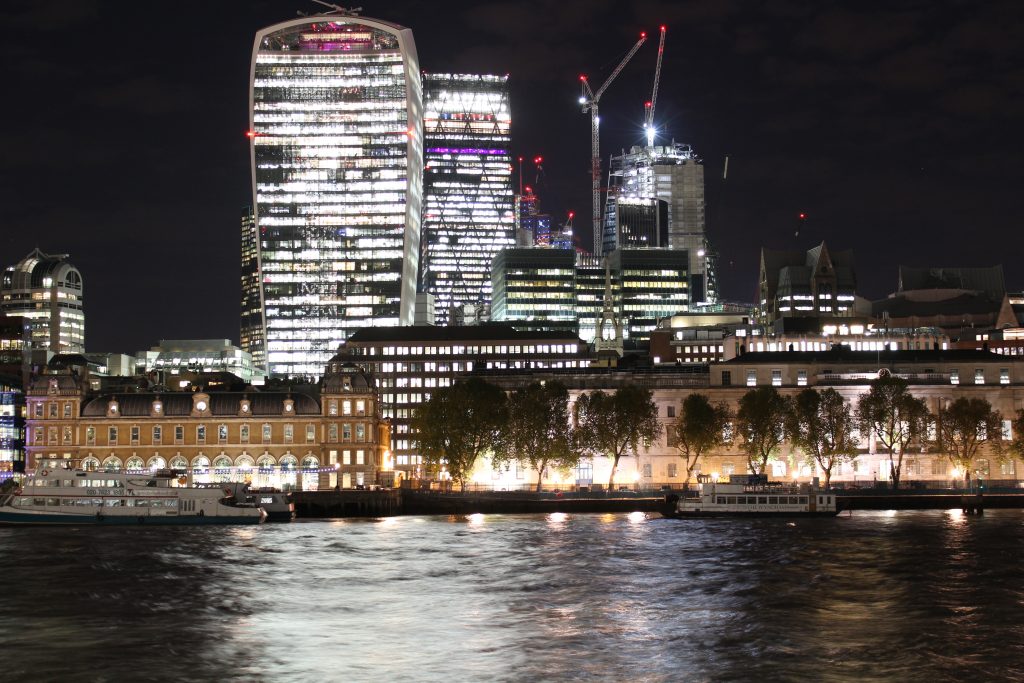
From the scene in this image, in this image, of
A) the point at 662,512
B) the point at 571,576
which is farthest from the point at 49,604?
the point at 662,512

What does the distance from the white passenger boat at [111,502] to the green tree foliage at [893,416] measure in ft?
261

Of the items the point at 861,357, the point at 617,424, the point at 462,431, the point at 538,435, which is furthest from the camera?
the point at 861,357

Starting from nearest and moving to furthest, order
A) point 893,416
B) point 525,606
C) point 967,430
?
point 525,606 < point 967,430 < point 893,416

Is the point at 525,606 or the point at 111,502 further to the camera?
the point at 111,502

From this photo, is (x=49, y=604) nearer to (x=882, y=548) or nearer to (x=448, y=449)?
(x=882, y=548)

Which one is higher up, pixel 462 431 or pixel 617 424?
pixel 617 424

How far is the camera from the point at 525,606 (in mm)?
80000

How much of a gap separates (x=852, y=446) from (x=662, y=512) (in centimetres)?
2993

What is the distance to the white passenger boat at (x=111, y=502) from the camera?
491 feet

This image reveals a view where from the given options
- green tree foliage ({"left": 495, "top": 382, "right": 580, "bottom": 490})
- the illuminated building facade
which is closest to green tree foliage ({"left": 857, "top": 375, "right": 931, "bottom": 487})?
green tree foliage ({"left": 495, "top": 382, "right": 580, "bottom": 490})

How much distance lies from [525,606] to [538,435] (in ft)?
298

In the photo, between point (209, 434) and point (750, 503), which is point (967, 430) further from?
point (209, 434)

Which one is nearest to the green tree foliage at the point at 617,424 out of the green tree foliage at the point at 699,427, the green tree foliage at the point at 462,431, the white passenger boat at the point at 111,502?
the green tree foliage at the point at 699,427

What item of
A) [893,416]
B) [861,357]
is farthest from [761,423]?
[861,357]
